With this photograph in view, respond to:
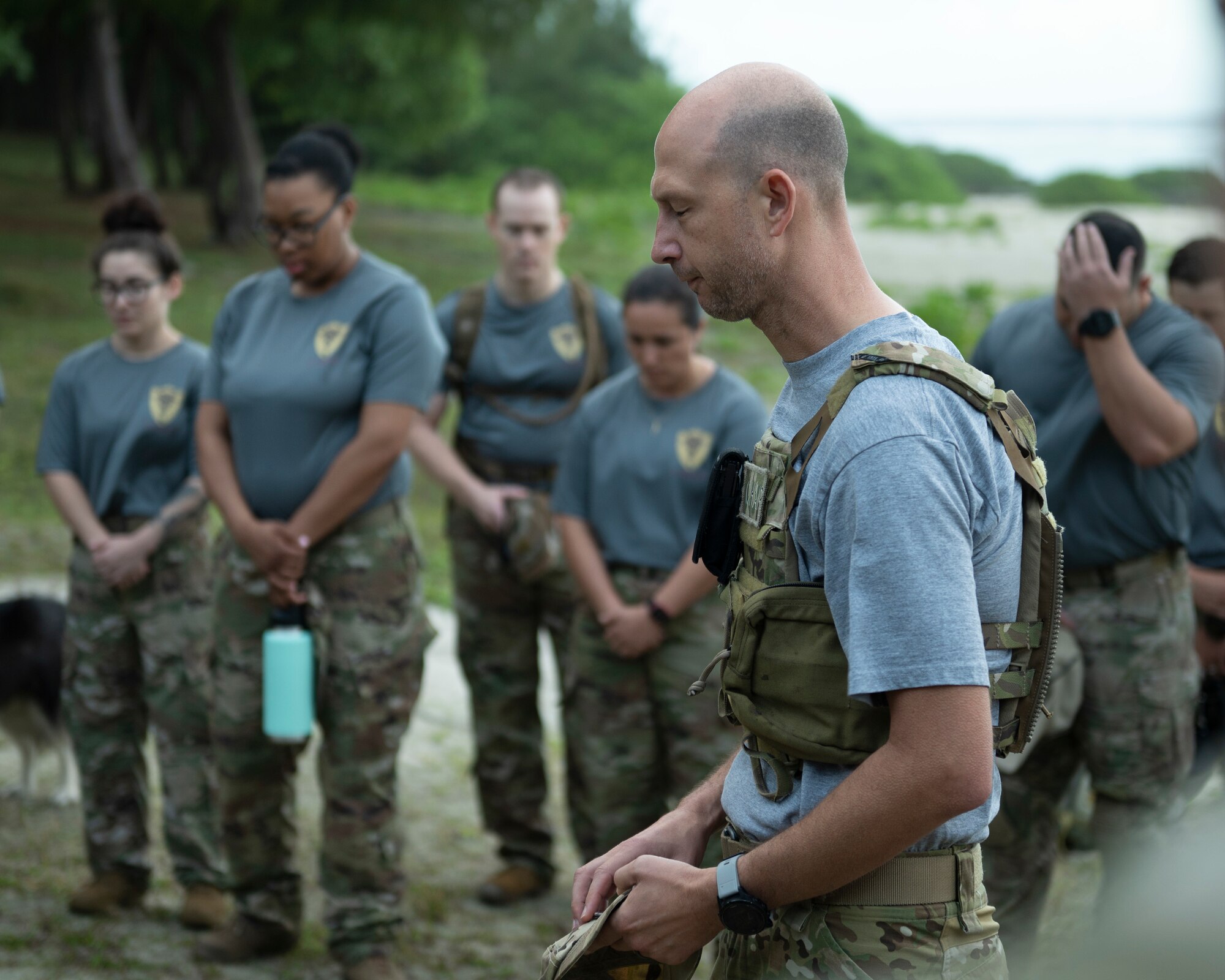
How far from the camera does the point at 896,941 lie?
1632mm

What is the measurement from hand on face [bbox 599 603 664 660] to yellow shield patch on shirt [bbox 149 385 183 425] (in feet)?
5.08

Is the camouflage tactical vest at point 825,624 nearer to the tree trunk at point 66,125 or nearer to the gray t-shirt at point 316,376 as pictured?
the gray t-shirt at point 316,376

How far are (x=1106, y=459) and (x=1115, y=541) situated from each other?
223mm

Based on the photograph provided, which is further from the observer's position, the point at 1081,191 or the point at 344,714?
the point at 344,714

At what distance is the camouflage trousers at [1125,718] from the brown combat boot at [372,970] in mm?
1706

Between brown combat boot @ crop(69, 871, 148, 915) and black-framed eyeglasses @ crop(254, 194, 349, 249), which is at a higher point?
black-framed eyeglasses @ crop(254, 194, 349, 249)

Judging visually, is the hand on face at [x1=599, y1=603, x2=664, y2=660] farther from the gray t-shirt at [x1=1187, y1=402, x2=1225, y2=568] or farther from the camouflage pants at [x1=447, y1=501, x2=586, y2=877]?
the gray t-shirt at [x1=1187, y1=402, x2=1225, y2=568]

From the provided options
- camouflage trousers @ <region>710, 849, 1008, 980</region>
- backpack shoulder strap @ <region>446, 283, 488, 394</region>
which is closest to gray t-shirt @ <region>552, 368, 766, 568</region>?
backpack shoulder strap @ <region>446, 283, 488, 394</region>

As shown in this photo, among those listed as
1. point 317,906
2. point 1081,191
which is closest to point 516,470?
point 317,906

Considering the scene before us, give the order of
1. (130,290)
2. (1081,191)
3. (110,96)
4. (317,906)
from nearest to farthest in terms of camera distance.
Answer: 1. (1081,191)
2. (130,290)
3. (317,906)
4. (110,96)

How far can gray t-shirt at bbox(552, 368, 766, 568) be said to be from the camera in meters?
3.81

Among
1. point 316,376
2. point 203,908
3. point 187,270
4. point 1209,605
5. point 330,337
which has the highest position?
point 187,270

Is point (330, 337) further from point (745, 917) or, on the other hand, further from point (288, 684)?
point (745, 917)

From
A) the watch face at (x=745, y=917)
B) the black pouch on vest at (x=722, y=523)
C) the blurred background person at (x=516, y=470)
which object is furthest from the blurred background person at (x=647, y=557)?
the watch face at (x=745, y=917)
